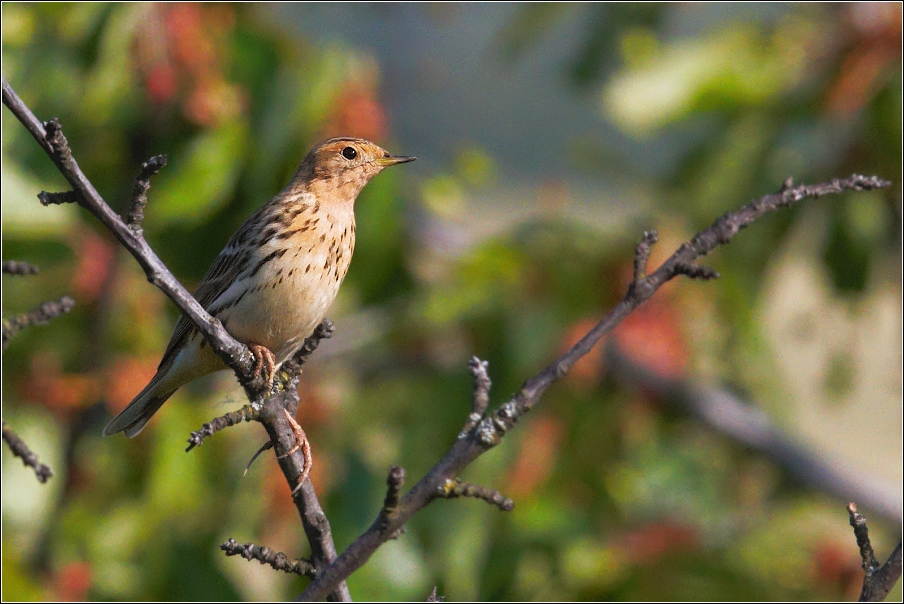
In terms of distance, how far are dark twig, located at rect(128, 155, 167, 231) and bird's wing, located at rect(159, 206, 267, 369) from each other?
5.47 feet

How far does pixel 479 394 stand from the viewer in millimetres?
2148

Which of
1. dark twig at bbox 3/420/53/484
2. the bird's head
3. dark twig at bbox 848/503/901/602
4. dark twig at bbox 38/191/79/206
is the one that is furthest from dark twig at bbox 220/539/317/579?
the bird's head

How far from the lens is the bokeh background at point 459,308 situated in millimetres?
4723

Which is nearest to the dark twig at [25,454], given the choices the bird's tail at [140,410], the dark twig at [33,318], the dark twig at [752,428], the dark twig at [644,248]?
the dark twig at [33,318]

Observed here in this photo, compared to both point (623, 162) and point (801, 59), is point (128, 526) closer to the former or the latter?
point (623, 162)

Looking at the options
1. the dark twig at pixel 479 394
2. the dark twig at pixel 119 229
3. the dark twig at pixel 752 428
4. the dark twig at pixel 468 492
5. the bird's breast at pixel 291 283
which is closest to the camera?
the dark twig at pixel 119 229

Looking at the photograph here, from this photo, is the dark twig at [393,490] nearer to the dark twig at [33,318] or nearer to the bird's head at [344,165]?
the dark twig at [33,318]

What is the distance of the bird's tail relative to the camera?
377cm

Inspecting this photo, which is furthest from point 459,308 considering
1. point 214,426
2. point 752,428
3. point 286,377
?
point 214,426

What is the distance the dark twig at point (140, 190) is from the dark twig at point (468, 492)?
2.46 ft

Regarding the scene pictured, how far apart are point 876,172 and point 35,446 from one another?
4370 mm

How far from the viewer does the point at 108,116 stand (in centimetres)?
493

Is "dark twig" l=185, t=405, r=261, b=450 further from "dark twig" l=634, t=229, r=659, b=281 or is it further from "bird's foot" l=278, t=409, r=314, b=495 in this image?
"dark twig" l=634, t=229, r=659, b=281

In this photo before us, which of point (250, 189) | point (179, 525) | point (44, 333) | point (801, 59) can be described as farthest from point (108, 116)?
point (801, 59)
